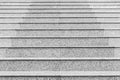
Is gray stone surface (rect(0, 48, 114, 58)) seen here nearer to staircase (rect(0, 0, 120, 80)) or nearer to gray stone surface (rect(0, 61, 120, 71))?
staircase (rect(0, 0, 120, 80))

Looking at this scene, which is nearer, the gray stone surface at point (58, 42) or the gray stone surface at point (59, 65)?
the gray stone surface at point (59, 65)

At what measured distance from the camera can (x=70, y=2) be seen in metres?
3.71

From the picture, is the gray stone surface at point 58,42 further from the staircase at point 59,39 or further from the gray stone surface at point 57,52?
the gray stone surface at point 57,52

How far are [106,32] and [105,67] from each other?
77cm

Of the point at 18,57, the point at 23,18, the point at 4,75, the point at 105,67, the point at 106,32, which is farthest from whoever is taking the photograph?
the point at 23,18

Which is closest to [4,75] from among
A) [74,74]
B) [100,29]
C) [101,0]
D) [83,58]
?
[74,74]

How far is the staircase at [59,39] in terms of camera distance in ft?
7.05

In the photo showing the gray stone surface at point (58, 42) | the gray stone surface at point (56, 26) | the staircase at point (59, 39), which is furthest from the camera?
the gray stone surface at point (56, 26)

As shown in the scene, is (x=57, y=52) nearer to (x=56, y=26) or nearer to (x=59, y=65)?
(x=59, y=65)

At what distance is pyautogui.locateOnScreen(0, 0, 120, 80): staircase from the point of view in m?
2.15

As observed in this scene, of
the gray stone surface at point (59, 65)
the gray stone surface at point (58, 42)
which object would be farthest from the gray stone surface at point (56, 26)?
the gray stone surface at point (59, 65)

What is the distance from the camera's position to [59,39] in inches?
104

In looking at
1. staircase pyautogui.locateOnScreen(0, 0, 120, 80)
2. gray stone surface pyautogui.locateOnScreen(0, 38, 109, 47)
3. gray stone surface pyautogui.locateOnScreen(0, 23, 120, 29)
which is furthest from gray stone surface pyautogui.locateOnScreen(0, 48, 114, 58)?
gray stone surface pyautogui.locateOnScreen(0, 23, 120, 29)

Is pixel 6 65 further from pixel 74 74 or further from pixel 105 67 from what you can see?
pixel 105 67
